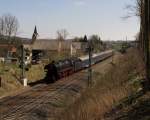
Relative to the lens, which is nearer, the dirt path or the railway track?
the dirt path

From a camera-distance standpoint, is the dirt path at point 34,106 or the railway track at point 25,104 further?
the railway track at point 25,104

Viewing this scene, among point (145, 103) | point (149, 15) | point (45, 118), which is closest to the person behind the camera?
point (145, 103)

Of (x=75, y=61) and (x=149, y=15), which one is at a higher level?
(x=149, y=15)

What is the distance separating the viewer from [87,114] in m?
14.3

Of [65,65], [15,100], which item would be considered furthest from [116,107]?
[65,65]

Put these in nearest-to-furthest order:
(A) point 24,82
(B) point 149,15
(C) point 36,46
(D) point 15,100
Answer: (B) point 149,15, (D) point 15,100, (A) point 24,82, (C) point 36,46

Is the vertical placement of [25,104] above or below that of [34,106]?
below

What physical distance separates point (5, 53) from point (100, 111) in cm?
5923

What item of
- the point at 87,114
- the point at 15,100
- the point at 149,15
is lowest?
the point at 15,100

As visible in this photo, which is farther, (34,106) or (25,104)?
(25,104)

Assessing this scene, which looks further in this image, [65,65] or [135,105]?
[65,65]

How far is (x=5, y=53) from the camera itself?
7175cm

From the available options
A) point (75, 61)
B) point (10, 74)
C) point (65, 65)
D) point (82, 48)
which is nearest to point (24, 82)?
point (10, 74)

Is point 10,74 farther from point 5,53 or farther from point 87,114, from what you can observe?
point 87,114
